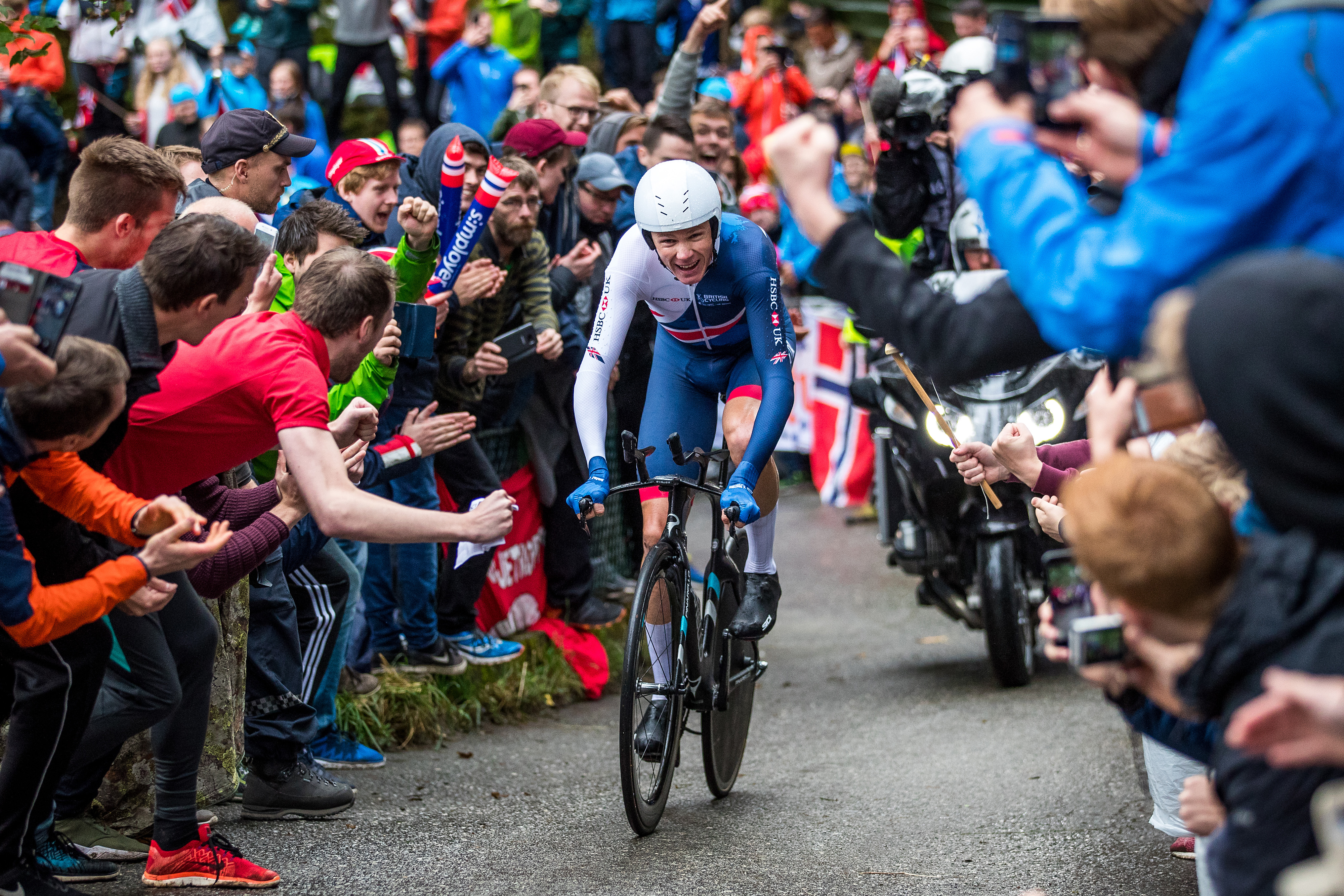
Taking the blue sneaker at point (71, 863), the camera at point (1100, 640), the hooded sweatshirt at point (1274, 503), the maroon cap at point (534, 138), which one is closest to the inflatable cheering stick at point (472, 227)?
the maroon cap at point (534, 138)

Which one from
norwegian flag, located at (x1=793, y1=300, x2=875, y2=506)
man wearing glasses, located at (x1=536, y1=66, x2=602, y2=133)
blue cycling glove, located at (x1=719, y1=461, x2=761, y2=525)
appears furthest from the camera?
norwegian flag, located at (x1=793, y1=300, x2=875, y2=506)

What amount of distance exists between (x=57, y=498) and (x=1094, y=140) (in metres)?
2.60

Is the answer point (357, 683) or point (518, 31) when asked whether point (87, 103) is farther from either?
point (357, 683)

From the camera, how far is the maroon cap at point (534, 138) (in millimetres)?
6949

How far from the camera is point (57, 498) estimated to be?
344 cm

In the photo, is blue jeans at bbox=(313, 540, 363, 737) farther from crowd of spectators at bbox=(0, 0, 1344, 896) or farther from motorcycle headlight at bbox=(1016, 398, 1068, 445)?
motorcycle headlight at bbox=(1016, 398, 1068, 445)

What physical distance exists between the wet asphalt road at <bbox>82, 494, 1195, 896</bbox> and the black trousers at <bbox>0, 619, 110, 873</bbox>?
675 mm

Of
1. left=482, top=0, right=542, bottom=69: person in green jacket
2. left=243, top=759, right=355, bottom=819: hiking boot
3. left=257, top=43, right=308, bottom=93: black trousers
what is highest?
left=482, top=0, right=542, bottom=69: person in green jacket

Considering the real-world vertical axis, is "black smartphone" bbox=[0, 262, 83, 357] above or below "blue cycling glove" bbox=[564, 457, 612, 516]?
above

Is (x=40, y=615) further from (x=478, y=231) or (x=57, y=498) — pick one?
(x=478, y=231)

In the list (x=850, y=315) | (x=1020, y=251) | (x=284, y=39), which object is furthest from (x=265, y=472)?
(x=284, y=39)

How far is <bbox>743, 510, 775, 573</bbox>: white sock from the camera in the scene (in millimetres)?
5391

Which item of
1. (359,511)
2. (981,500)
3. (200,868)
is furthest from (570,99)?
(200,868)

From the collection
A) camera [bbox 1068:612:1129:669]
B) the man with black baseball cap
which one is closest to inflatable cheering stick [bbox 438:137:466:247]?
the man with black baseball cap
